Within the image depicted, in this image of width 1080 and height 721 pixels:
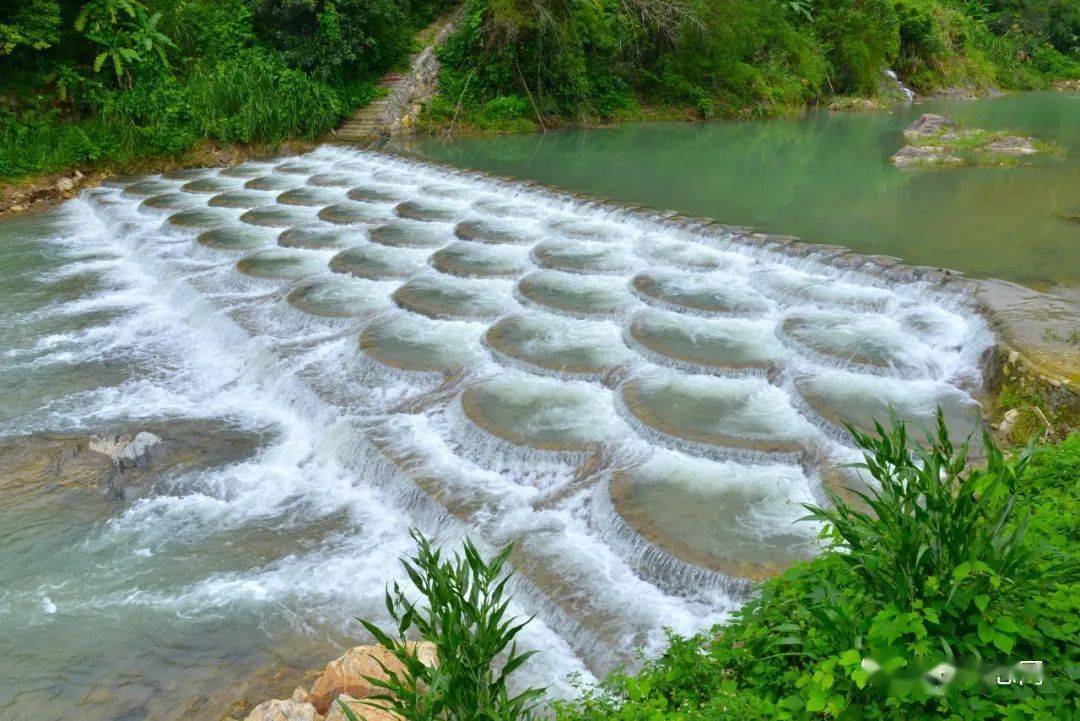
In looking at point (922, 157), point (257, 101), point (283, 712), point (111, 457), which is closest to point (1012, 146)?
point (922, 157)

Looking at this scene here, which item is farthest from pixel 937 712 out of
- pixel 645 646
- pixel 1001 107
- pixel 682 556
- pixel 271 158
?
pixel 1001 107

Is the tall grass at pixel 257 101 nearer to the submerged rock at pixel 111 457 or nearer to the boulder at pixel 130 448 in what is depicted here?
the submerged rock at pixel 111 457

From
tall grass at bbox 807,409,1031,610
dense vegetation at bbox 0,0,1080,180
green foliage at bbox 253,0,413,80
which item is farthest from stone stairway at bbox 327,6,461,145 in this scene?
tall grass at bbox 807,409,1031,610

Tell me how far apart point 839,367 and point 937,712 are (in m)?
4.77

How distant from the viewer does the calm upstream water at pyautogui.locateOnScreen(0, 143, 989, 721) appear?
449cm

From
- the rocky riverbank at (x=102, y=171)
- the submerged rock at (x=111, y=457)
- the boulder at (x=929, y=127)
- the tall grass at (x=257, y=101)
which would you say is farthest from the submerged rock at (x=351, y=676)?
the boulder at (x=929, y=127)

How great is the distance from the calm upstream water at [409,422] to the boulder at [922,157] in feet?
26.0

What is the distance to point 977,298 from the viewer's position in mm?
7648

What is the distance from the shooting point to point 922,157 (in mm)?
15938

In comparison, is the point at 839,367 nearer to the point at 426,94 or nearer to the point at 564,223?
the point at 564,223

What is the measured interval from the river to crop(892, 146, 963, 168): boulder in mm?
7601

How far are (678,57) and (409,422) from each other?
20046 millimetres

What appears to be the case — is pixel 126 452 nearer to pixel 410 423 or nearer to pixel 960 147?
pixel 410 423

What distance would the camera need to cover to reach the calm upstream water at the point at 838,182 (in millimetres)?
9984
